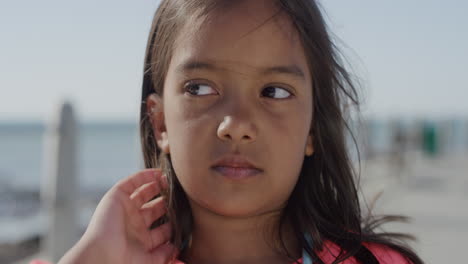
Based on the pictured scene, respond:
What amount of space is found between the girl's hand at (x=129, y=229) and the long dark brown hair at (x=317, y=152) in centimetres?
7

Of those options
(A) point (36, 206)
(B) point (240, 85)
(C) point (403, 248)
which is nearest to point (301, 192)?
(C) point (403, 248)

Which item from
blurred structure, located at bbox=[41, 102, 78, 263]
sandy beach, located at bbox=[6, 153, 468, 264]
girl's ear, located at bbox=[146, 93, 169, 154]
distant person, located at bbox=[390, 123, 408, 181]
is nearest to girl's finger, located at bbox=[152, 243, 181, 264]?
girl's ear, located at bbox=[146, 93, 169, 154]

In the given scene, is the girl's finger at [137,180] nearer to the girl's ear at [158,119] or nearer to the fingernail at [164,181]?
the fingernail at [164,181]

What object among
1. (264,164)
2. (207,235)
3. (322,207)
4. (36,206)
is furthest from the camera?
(36,206)

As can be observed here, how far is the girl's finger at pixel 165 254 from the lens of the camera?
201 centimetres

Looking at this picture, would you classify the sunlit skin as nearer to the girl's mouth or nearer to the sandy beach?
the girl's mouth

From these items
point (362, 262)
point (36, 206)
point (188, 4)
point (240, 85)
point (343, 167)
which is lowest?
point (36, 206)

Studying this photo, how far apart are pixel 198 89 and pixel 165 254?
67 centimetres

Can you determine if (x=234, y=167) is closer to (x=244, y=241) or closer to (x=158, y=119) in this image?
(x=244, y=241)

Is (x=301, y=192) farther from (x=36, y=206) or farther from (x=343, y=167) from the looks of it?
(x=36, y=206)

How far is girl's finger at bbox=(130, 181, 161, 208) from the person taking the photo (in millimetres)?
2127

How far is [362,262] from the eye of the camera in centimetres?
187

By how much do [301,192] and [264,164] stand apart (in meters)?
0.47

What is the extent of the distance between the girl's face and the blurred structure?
145 inches
